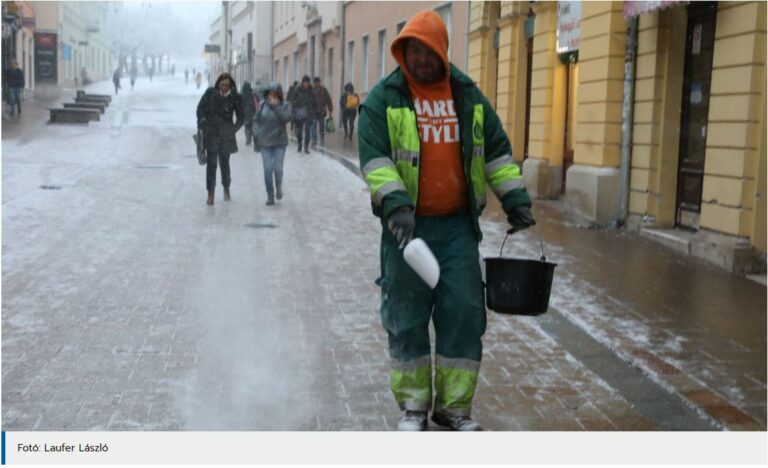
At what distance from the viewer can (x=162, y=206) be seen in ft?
43.5

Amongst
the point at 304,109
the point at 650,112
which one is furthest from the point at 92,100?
the point at 650,112

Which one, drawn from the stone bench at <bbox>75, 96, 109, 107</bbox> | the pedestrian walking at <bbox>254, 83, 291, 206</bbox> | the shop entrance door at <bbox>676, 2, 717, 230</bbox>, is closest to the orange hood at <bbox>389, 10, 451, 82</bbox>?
the shop entrance door at <bbox>676, 2, 717, 230</bbox>

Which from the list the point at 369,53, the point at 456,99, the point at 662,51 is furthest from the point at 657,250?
the point at 369,53

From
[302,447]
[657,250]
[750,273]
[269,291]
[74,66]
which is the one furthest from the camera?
[74,66]

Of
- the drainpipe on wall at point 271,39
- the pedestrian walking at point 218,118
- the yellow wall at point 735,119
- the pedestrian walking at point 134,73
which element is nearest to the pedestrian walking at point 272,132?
the pedestrian walking at point 218,118

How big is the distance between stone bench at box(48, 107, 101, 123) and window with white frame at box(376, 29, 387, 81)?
9.33 meters

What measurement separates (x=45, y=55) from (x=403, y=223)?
45313 millimetres

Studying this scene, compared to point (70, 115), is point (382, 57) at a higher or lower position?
higher

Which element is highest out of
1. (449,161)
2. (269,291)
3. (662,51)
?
(662,51)

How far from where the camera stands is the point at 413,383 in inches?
180

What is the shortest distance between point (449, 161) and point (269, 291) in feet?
12.8

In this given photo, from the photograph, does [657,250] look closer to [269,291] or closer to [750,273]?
[750,273]

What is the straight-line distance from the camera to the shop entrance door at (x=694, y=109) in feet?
34.9

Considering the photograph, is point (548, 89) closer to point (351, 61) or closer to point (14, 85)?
point (351, 61)
